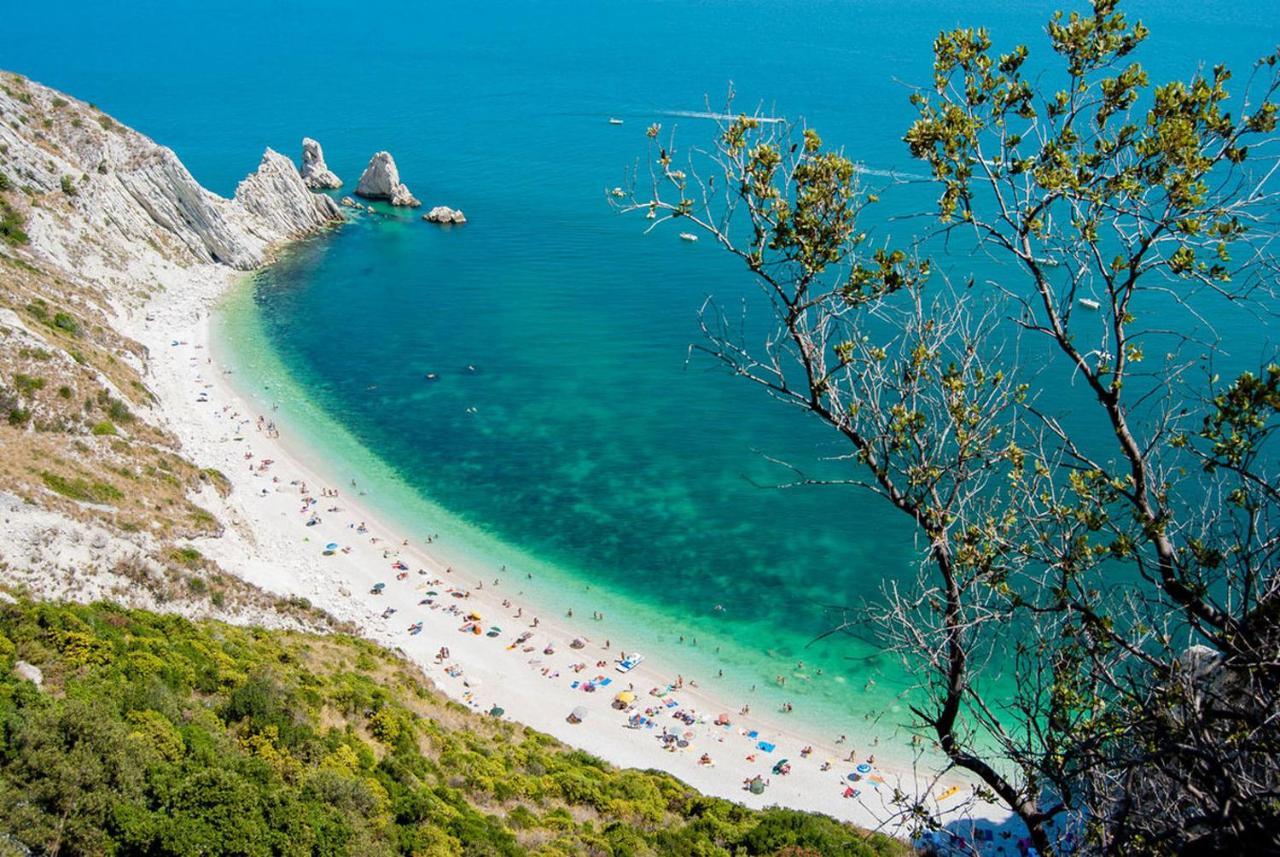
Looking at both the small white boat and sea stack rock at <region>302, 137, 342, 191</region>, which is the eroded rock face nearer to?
the small white boat

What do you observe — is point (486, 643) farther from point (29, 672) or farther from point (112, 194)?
point (112, 194)

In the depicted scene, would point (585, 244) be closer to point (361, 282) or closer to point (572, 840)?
point (361, 282)

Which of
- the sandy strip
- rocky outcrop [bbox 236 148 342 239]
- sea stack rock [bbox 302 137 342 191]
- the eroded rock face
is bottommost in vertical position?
the eroded rock face

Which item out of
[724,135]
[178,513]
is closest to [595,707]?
[178,513]

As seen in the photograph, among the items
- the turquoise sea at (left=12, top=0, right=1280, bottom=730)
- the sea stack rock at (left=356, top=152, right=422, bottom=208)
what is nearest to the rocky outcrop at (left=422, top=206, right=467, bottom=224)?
the turquoise sea at (left=12, top=0, right=1280, bottom=730)

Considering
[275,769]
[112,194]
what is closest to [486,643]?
[275,769]
